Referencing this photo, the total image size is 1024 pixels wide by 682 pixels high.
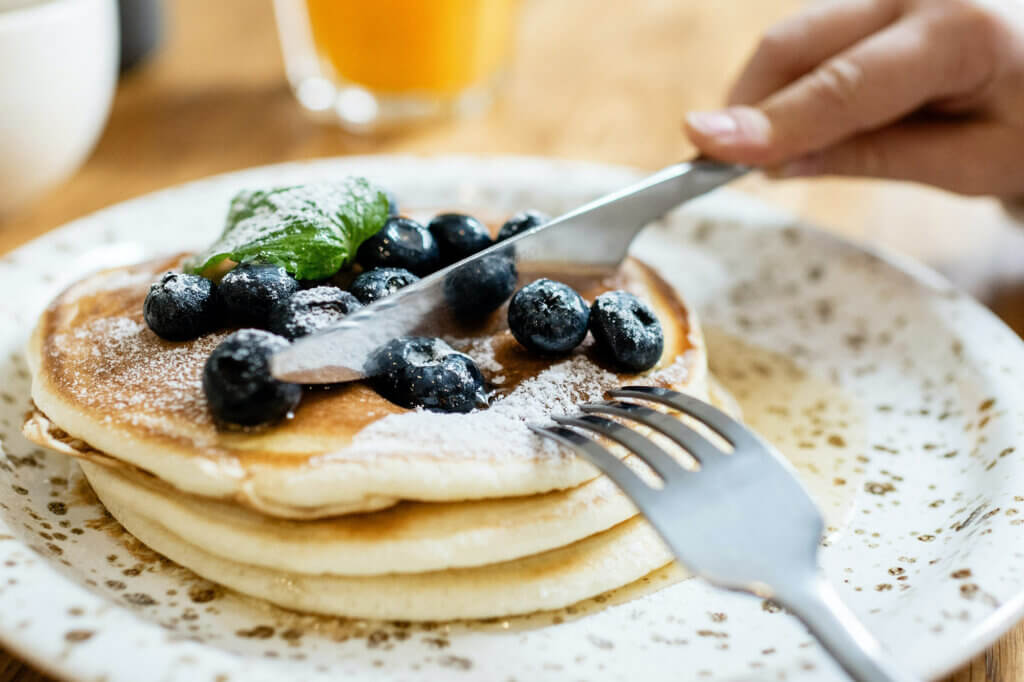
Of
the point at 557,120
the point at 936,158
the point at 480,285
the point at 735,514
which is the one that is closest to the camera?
the point at 735,514

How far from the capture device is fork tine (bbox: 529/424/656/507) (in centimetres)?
99

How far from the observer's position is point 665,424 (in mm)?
1102

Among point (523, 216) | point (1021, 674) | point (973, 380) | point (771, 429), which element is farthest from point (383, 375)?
point (973, 380)

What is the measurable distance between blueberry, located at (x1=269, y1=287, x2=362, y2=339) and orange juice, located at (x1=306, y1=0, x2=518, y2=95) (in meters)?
1.54

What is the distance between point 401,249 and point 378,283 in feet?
0.30

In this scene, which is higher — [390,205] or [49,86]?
[49,86]

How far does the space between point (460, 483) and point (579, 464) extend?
0.50 ft

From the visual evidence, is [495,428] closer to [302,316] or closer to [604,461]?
[604,461]

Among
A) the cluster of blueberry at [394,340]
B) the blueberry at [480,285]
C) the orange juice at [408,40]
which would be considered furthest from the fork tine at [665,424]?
the orange juice at [408,40]

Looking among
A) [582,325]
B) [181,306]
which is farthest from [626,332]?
[181,306]

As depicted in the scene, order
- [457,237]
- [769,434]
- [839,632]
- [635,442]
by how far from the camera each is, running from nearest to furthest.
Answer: [839,632]
[635,442]
[457,237]
[769,434]

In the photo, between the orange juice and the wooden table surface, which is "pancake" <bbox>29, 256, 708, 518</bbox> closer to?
the wooden table surface

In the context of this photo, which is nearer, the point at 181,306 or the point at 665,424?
the point at 665,424

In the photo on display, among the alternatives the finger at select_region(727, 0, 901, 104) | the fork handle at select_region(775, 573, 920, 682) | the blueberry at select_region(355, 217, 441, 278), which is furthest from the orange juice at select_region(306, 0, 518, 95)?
the fork handle at select_region(775, 573, 920, 682)
